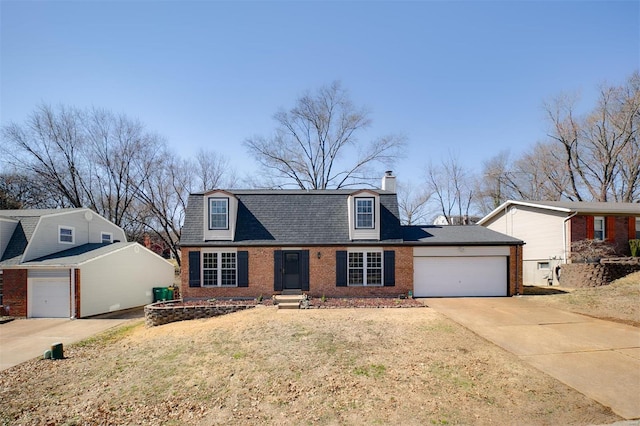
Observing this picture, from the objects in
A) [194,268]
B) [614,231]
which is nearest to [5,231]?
[194,268]

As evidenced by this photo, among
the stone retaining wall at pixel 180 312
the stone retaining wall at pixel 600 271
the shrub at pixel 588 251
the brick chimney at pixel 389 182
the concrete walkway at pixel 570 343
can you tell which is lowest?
the stone retaining wall at pixel 180 312

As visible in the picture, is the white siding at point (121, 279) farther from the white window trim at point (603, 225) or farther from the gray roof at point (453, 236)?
the white window trim at point (603, 225)

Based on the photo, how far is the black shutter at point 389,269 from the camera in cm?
1573

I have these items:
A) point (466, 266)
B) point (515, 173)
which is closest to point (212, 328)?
point (466, 266)

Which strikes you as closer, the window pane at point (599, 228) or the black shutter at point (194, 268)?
the black shutter at point (194, 268)

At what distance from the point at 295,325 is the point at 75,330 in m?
9.72

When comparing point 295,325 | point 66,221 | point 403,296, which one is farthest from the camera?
point 66,221

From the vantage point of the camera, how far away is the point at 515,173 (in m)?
34.8

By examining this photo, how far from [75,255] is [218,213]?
27.6 feet

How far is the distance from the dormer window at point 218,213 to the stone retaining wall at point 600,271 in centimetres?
1871

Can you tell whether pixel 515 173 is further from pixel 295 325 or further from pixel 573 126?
pixel 295 325

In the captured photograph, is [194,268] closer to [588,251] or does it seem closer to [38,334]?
[38,334]

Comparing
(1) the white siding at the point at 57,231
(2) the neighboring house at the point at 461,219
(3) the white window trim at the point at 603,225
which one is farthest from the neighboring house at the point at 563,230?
(1) the white siding at the point at 57,231

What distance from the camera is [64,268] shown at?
51.6ft
